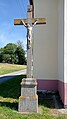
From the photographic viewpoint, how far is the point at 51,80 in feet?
37.2

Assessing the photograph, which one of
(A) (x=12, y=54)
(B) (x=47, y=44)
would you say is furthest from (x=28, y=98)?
(A) (x=12, y=54)

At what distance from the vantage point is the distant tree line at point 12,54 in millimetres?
79569

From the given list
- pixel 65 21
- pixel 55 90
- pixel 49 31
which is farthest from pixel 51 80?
pixel 65 21

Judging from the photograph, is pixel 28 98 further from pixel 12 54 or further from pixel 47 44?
pixel 12 54

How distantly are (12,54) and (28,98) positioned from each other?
265ft

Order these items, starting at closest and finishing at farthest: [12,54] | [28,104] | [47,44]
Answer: [28,104] → [47,44] → [12,54]

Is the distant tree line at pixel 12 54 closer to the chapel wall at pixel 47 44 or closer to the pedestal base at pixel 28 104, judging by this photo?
the chapel wall at pixel 47 44

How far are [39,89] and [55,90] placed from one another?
2.52 feet

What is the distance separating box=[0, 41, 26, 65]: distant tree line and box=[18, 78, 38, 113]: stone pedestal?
226 feet

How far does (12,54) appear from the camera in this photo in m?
87.9

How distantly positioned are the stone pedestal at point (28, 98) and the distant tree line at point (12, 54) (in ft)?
226

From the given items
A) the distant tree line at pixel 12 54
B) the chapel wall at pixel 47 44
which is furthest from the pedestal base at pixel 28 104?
the distant tree line at pixel 12 54

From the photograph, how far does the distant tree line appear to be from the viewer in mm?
79569

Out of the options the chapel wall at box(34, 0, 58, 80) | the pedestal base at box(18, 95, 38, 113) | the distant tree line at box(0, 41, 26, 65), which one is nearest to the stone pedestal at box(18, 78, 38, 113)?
the pedestal base at box(18, 95, 38, 113)
